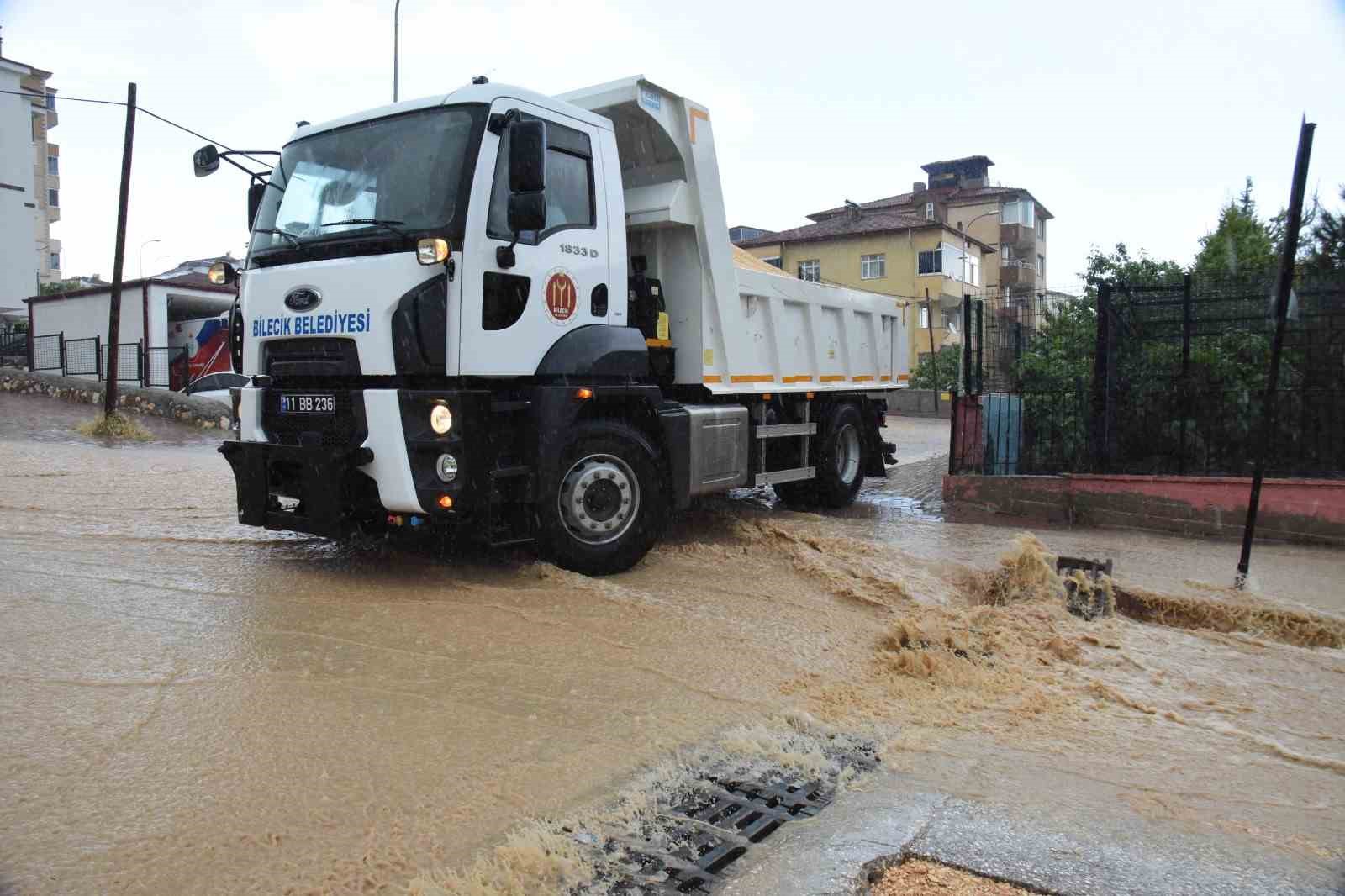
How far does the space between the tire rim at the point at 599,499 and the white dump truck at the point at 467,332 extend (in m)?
0.01

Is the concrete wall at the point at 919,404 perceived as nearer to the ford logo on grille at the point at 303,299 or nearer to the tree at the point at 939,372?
the tree at the point at 939,372

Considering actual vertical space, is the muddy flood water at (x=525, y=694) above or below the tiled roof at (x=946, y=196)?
below

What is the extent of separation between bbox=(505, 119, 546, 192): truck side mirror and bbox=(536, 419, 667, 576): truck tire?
156 centimetres

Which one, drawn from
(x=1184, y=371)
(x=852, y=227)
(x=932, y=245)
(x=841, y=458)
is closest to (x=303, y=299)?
(x=841, y=458)

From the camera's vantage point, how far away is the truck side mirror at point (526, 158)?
233 inches

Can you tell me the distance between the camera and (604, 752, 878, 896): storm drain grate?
2.90 m

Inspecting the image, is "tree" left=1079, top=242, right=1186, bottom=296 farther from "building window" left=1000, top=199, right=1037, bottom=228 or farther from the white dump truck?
"building window" left=1000, top=199, right=1037, bottom=228

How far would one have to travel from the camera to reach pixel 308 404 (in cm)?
620

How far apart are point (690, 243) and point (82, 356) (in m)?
23.0

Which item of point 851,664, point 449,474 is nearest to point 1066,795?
point 851,664

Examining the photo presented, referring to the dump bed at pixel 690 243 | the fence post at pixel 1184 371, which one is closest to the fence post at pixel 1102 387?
the fence post at pixel 1184 371

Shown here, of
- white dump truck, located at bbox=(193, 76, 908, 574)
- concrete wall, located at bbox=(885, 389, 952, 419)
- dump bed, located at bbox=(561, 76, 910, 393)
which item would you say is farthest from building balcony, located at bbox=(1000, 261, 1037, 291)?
white dump truck, located at bbox=(193, 76, 908, 574)

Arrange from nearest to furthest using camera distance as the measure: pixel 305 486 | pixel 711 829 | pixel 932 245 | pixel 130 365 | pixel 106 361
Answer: pixel 711 829
pixel 305 486
pixel 106 361
pixel 130 365
pixel 932 245

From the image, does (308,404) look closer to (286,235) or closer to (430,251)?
(286,235)
